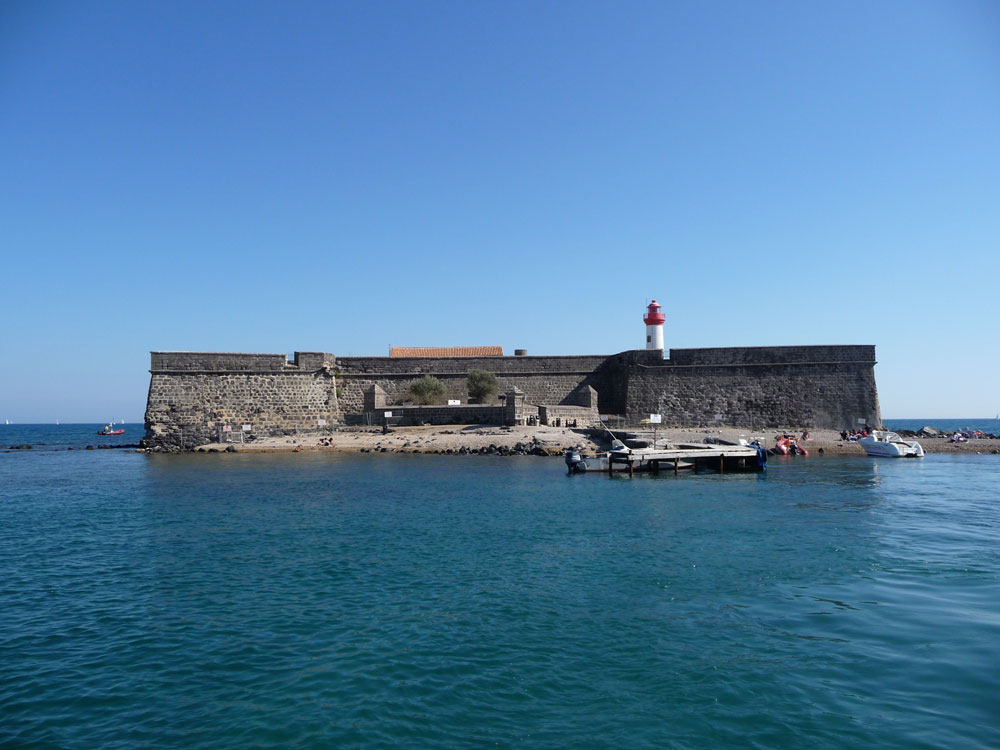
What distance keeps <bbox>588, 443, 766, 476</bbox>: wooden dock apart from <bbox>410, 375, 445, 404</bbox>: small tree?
43.8ft

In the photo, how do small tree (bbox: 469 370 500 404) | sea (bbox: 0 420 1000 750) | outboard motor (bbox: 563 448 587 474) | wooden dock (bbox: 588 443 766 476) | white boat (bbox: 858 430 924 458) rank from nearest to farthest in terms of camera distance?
sea (bbox: 0 420 1000 750) < outboard motor (bbox: 563 448 587 474) < wooden dock (bbox: 588 443 766 476) < white boat (bbox: 858 430 924 458) < small tree (bbox: 469 370 500 404)

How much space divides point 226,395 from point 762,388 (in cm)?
2567

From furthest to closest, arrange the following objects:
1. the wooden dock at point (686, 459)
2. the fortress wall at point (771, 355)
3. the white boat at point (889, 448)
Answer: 1. the fortress wall at point (771, 355)
2. the white boat at point (889, 448)
3. the wooden dock at point (686, 459)

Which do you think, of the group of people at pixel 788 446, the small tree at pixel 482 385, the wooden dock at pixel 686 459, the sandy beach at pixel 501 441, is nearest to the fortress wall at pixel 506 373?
the small tree at pixel 482 385

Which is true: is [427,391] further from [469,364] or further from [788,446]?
[788,446]

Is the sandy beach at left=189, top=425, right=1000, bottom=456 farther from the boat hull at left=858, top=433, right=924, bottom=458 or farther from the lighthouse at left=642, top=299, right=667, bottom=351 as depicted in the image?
the lighthouse at left=642, top=299, right=667, bottom=351

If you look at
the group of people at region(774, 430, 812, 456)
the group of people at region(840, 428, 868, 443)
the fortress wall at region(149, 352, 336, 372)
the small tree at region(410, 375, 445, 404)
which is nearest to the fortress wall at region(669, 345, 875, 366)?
the group of people at region(840, 428, 868, 443)

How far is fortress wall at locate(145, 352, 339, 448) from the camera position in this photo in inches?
1164

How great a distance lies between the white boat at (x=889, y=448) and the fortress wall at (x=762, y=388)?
3.47 meters

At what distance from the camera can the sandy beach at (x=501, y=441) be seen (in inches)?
986

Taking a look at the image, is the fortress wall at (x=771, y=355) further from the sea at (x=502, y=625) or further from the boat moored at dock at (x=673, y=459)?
the sea at (x=502, y=625)

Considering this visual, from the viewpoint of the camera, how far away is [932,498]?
15344mm

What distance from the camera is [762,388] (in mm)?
30594

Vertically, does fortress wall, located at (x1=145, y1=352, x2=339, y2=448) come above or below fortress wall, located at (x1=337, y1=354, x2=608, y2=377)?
below
